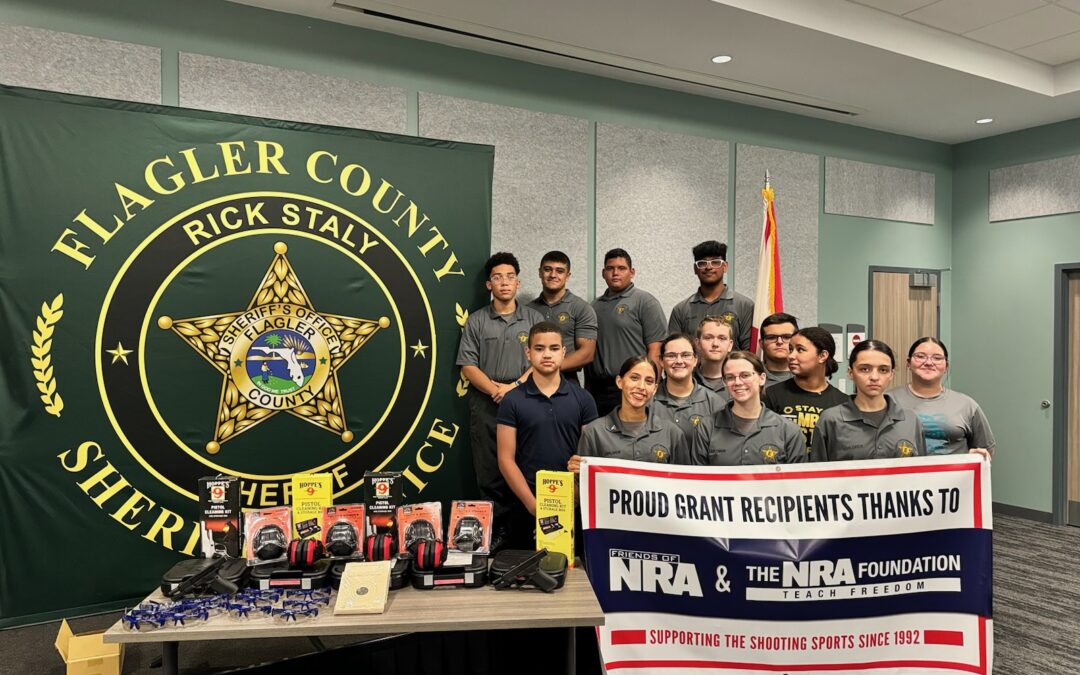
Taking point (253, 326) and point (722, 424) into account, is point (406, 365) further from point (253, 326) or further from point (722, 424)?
point (722, 424)

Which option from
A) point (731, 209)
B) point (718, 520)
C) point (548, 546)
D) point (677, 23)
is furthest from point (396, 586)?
point (731, 209)

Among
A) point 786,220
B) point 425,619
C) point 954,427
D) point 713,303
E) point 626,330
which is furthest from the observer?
point 786,220

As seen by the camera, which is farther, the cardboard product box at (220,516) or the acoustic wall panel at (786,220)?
the acoustic wall panel at (786,220)

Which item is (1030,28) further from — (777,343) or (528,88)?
(528,88)

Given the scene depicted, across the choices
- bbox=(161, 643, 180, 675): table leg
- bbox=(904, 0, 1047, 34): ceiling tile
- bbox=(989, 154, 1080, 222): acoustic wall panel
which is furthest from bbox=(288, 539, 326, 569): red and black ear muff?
bbox=(989, 154, 1080, 222): acoustic wall panel

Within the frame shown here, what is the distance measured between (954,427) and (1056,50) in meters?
3.25

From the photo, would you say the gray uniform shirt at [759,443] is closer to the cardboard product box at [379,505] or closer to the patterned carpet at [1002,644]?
the patterned carpet at [1002,644]

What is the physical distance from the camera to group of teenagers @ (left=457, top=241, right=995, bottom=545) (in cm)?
282

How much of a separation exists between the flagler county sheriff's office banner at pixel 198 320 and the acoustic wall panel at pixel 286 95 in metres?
0.14

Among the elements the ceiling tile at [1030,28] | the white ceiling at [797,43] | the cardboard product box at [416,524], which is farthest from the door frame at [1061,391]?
the cardboard product box at [416,524]

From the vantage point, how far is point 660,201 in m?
5.04

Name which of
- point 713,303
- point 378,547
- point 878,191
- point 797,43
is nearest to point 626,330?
point 713,303

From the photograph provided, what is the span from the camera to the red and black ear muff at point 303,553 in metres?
2.22

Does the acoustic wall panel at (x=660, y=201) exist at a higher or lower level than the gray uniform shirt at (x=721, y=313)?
higher
